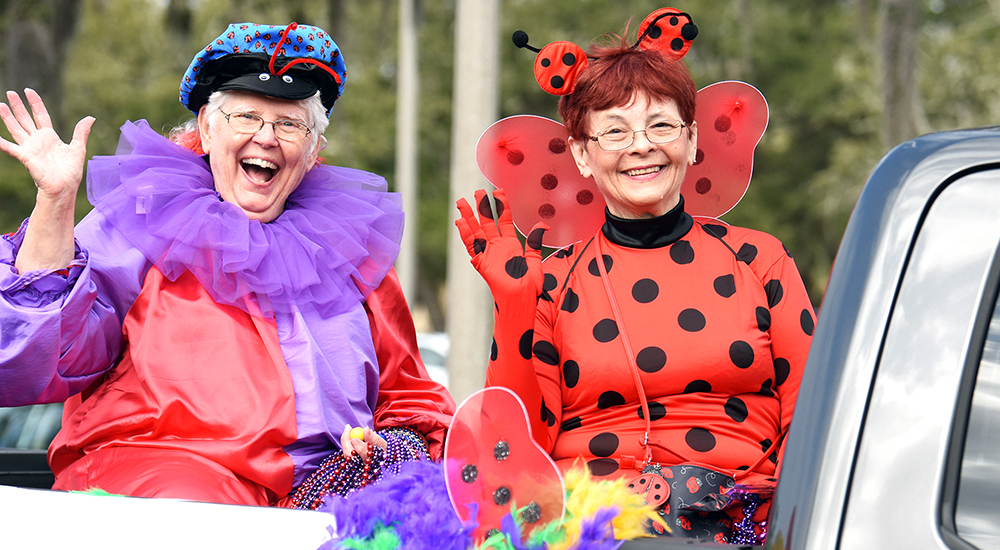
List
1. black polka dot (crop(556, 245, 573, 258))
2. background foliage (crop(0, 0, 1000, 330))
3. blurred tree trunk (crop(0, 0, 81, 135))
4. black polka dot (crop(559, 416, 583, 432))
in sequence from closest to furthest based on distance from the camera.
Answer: black polka dot (crop(559, 416, 583, 432)), black polka dot (crop(556, 245, 573, 258)), blurred tree trunk (crop(0, 0, 81, 135)), background foliage (crop(0, 0, 1000, 330))

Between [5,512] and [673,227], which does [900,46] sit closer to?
[673,227]

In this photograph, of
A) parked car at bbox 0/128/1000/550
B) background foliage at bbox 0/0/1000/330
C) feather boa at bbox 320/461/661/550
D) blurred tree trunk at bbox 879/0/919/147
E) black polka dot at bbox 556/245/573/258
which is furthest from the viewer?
background foliage at bbox 0/0/1000/330

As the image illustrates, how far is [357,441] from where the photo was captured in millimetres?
2236

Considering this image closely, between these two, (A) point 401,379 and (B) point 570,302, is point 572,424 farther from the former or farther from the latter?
(A) point 401,379

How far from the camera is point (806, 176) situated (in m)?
20.7

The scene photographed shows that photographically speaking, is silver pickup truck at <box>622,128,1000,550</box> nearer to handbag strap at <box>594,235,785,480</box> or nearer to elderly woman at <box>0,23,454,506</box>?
handbag strap at <box>594,235,785,480</box>

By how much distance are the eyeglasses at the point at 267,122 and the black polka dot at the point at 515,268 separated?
105cm

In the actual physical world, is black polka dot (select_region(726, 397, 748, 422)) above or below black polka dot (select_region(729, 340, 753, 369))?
below

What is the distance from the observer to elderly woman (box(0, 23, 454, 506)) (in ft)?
6.73

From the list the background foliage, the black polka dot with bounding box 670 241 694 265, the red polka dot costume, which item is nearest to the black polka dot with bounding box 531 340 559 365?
the red polka dot costume

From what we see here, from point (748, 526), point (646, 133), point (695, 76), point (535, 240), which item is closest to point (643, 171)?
point (646, 133)

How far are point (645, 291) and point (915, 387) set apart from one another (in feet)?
3.01

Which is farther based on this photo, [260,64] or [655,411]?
[260,64]

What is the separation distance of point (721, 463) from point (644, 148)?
69 cm
